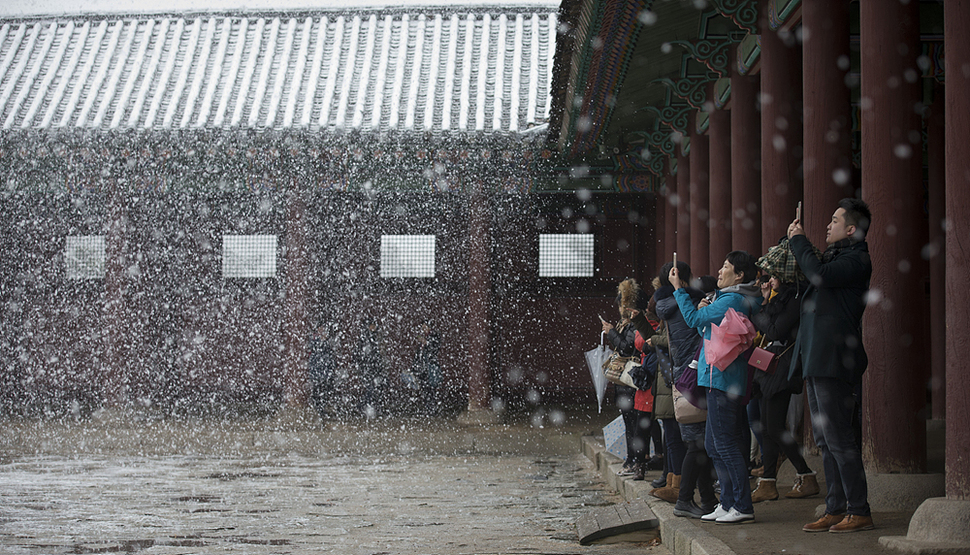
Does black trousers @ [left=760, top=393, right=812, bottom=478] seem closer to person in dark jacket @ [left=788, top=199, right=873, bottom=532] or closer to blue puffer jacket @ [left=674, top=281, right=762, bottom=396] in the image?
blue puffer jacket @ [left=674, top=281, right=762, bottom=396]

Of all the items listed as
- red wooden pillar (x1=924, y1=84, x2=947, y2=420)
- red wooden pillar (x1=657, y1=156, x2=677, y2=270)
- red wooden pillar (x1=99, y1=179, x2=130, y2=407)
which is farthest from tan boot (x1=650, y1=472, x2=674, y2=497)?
red wooden pillar (x1=99, y1=179, x2=130, y2=407)

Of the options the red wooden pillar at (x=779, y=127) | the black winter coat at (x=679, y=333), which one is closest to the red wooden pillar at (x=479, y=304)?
the red wooden pillar at (x=779, y=127)

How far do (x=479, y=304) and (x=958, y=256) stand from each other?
9.13 meters

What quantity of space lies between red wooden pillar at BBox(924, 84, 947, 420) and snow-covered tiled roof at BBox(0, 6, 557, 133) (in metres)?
5.04

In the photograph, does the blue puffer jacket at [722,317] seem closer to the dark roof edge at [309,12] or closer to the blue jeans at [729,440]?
the blue jeans at [729,440]

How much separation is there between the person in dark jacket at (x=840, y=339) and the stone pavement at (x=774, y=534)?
172 millimetres

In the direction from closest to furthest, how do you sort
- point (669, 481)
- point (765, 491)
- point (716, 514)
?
point (716, 514)
point (765, 491)
point (669, 481)

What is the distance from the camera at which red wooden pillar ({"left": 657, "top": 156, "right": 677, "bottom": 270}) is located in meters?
12.5

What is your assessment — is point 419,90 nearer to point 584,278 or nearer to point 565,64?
point 584,278

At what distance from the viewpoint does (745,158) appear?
27.3 ft

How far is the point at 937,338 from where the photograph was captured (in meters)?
10.2

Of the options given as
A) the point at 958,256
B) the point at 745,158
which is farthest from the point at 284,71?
the point at 958,256

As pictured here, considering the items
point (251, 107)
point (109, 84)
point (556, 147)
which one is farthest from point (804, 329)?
point (109, 84)

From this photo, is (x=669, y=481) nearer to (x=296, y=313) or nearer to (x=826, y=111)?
(x=826, y=111)
